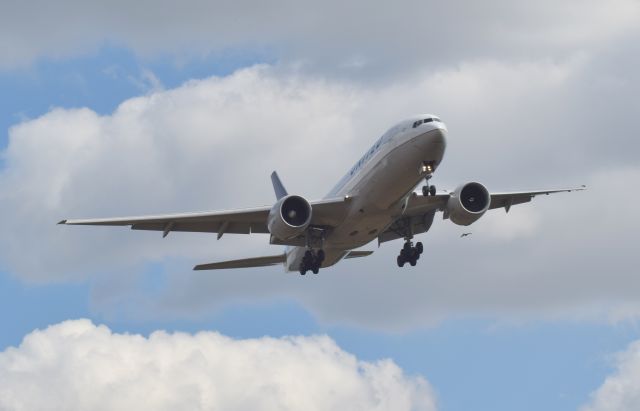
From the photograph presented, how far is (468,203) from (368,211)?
212 inches

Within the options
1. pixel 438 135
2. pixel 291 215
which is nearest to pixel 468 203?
pixel 438 135

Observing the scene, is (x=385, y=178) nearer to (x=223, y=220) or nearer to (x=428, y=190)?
(x=428, y=190)

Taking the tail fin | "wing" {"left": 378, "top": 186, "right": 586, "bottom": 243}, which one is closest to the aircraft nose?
"wing" {"left": 378, "top": 186, "right": 586, "bottom": 243}

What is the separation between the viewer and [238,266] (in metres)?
61.5

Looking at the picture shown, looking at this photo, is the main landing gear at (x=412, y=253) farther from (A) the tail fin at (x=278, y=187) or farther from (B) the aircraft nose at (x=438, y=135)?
(B) the aircraft nose at (x=438, y=135)

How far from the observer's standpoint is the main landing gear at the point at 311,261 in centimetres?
5784

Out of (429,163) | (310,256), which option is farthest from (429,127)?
(310,256)

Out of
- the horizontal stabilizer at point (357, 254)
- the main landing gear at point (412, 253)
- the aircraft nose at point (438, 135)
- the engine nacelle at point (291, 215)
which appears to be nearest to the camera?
the aircraft nose at point (438, 135)

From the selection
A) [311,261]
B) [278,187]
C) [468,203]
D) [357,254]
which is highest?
[468,203]

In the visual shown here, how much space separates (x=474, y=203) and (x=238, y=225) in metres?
10.6

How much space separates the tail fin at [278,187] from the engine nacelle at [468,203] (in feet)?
31.7

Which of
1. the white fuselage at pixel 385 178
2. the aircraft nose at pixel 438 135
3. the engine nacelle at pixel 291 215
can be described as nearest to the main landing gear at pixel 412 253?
the white fuselage at pixel 385 178

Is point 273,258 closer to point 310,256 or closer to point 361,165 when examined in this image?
point 310,256

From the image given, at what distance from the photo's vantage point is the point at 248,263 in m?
62.0
